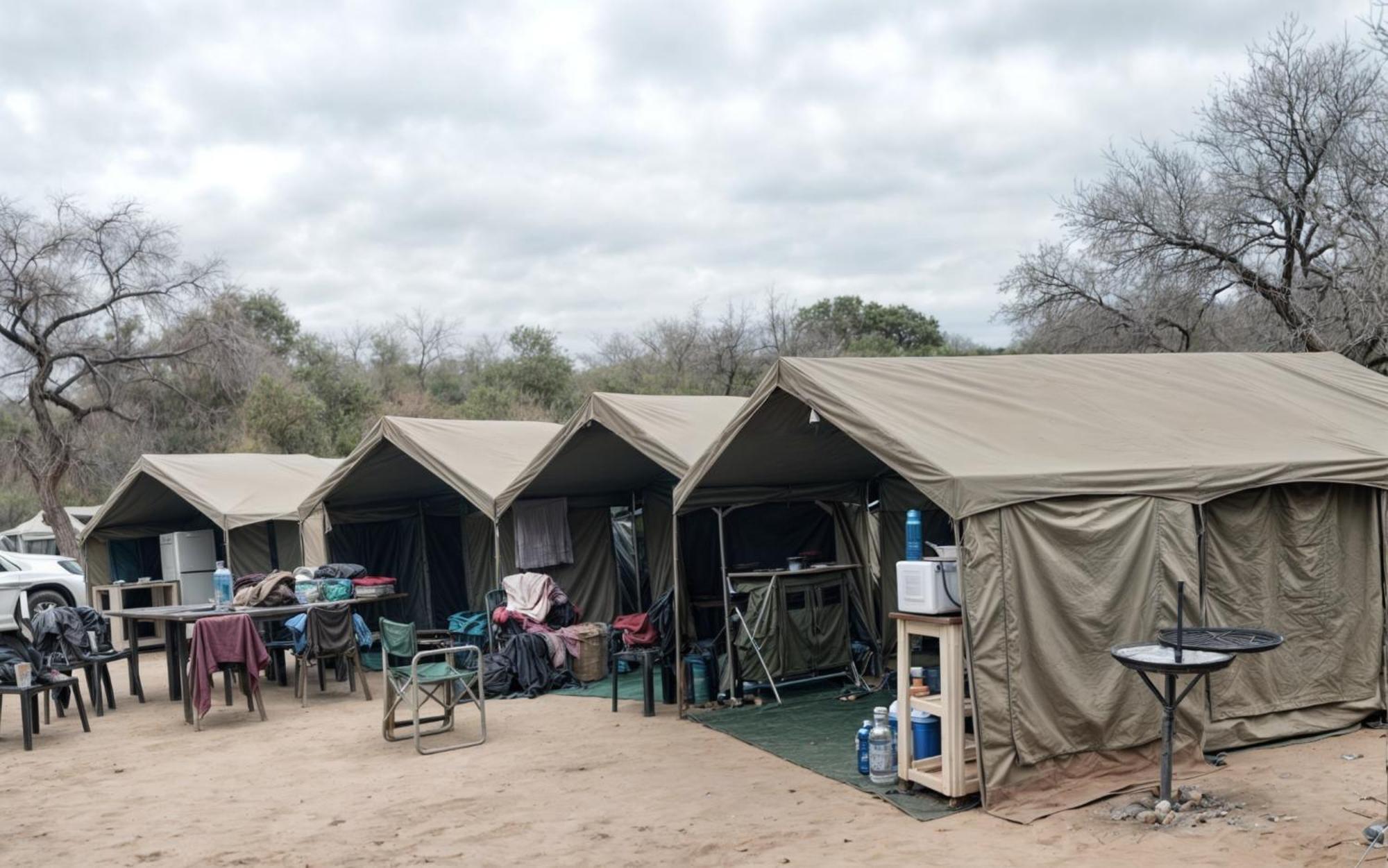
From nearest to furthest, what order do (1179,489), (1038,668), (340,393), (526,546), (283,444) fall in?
(1038,668) < (1179,489) < (526,546) < (283,444) < (340,393)

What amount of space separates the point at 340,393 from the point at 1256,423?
21.7 metres

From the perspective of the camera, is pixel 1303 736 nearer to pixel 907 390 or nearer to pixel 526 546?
pixel 907 390

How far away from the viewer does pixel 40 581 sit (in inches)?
552

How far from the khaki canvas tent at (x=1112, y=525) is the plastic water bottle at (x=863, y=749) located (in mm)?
854

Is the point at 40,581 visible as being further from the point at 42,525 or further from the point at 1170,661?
the point at 1170,661

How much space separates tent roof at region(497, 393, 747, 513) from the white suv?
24.6 ft

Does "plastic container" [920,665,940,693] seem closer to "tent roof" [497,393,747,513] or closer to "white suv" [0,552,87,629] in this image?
"tent roof" [497,393,747,513]

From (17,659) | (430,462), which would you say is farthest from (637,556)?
(17,659)

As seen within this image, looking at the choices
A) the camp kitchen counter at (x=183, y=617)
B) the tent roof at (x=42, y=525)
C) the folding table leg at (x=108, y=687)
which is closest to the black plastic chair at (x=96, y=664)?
the folding table leg at (x=108, y=687)

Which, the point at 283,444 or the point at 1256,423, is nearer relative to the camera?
the point at 1256,423

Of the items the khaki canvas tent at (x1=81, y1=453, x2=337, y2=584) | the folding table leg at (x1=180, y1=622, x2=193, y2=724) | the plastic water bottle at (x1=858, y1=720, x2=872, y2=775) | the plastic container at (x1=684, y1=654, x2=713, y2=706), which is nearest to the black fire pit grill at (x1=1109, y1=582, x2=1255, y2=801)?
the plastic water bottle at (x1=858, y1=720, x2=872, y2=775)

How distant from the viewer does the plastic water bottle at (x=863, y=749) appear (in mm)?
5875

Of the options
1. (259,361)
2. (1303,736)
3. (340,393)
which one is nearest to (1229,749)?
(1303,736)

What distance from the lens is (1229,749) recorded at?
5965 millimetres
